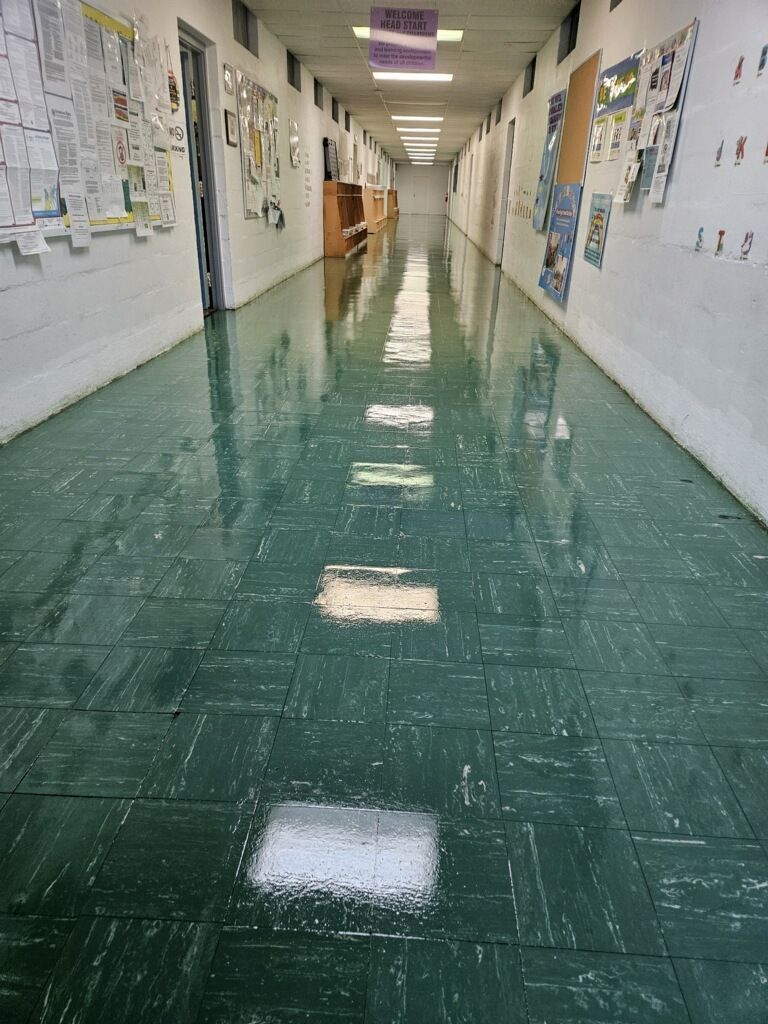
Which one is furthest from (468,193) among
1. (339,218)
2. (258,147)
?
(258,147)

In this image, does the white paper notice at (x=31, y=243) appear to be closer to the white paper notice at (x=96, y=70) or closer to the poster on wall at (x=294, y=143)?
the white paper notice at (x=96, y=70)

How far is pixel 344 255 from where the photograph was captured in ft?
44.7

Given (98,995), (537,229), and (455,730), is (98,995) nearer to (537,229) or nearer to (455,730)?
(455,730)

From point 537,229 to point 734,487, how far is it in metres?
6.13

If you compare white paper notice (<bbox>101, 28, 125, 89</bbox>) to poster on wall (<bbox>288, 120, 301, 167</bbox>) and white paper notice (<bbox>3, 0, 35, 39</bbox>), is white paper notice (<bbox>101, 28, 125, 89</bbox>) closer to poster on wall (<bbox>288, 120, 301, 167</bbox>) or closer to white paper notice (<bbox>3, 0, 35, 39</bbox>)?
white paper notice (<bbox>3, 0, 35, 39</bbox>)

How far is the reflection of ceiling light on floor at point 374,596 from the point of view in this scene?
2176 mm

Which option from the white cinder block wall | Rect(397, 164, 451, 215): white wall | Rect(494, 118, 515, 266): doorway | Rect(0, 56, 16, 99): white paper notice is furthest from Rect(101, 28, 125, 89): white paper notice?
Rect(397, 164, 451, 215): white wall

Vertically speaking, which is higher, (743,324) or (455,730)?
(743,324)

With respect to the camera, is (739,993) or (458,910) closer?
(739,993)

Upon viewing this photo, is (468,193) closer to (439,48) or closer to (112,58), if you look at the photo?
(439,48)

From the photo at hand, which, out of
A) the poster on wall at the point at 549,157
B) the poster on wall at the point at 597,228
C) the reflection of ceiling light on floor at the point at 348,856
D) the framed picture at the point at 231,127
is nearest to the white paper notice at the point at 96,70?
the framed picture at the point at 231,127

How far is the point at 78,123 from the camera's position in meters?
3.99

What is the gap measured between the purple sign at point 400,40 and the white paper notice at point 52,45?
388 centimetres

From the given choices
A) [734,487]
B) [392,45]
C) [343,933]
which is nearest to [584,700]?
[343,933]
